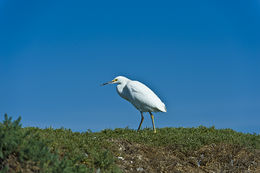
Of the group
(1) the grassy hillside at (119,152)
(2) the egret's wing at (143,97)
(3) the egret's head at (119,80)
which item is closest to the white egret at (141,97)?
(2) the egret's wing at (143,97)

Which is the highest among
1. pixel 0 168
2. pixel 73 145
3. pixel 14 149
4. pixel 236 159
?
pixel 236 159

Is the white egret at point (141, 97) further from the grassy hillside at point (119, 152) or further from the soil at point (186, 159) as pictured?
the soil at point (186, 159)

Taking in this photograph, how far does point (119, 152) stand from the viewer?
8.72 meters

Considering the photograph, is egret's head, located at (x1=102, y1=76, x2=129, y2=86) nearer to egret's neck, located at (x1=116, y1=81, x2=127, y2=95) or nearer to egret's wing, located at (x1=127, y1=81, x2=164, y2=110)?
egret's neck, located at (x1=116, y1=81, x2=127, y2=95)

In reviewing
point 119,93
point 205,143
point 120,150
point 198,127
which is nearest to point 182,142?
point 205,143

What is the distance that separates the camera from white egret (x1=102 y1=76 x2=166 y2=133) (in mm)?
12109

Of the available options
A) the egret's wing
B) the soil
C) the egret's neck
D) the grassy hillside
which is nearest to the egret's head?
the egret's neck

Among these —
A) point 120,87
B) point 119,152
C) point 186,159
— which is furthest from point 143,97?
point 119,152

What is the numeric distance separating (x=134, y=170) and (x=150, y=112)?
463 centimetres

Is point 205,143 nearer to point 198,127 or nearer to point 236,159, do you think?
point 236,159

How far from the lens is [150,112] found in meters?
12.6

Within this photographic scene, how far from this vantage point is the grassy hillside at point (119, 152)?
6598 millimetres

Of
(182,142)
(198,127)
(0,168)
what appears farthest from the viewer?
(198,127)

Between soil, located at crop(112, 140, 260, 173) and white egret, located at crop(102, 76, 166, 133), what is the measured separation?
2.48 metres
